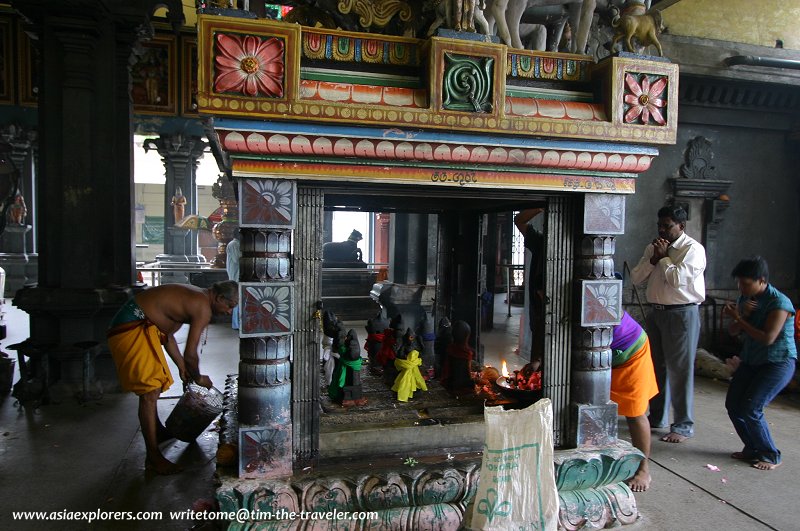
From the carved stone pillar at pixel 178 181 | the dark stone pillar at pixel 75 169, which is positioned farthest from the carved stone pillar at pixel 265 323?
the carved stone pillar at pixel 178 181

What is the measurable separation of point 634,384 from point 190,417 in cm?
321

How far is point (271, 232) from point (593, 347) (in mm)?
1910

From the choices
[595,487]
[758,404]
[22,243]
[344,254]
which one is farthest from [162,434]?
[22,243]

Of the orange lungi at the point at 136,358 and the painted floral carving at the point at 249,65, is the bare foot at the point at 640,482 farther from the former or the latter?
the orange lungi at the point at 136,358

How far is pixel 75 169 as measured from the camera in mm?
5711

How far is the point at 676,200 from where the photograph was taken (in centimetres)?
720

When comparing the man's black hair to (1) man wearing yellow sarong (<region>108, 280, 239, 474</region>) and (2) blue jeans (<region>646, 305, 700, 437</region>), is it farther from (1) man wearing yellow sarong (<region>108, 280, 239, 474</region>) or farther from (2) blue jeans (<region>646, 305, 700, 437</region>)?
(1) man wearing yellow sarong (<region>108, 280, 239, 474</region>)

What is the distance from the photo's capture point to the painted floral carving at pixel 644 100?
2.84m

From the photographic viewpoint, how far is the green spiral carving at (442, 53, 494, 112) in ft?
8.54

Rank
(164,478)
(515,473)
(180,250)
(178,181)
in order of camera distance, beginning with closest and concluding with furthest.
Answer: (515,473), (164,478), (178,181), (180,250)

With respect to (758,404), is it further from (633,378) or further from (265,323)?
(265,323)

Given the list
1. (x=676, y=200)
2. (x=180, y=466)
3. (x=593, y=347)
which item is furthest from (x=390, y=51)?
(x=676, y=200)

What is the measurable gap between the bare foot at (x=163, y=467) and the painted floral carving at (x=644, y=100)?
363cm

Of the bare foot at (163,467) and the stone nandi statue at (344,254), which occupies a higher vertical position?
the stone nandi statue at (344,254)
